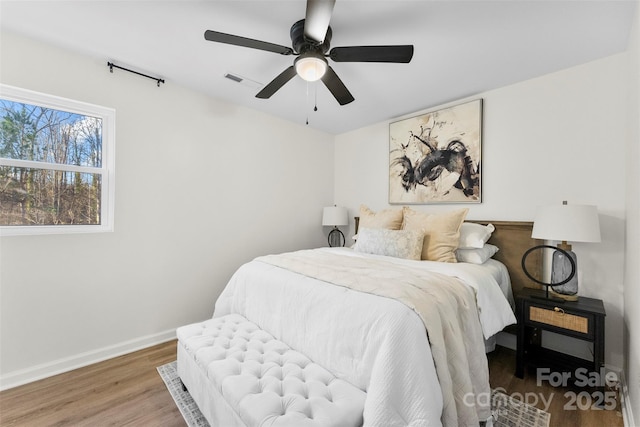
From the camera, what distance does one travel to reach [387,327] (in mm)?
1329

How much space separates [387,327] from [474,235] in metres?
1.77

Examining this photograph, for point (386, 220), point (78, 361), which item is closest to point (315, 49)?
point (386, 220)

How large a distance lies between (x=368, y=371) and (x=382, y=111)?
294 centimetres

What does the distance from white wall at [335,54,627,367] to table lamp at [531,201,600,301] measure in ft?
0.91

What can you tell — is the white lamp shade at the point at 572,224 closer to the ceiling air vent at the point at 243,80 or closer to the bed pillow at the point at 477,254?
the bed pillow at the point at 477,254

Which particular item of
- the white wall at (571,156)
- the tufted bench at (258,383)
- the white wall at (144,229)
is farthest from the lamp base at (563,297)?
the white wall at (144,229)

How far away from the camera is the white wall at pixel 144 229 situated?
6.81 ft

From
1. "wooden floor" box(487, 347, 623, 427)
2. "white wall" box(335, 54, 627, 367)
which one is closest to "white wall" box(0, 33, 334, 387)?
"white wall" box(335, 54, 627, 367)

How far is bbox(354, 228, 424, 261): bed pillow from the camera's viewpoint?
2.60m

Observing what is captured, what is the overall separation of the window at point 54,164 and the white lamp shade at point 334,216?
251cm

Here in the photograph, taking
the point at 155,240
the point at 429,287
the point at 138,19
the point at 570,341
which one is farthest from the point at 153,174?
the point at 570,341

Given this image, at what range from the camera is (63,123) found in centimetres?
231

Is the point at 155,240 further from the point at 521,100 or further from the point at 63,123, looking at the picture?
the point at 521,100

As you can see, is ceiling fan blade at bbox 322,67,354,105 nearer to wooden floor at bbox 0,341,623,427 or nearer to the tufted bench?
the tufted bench
